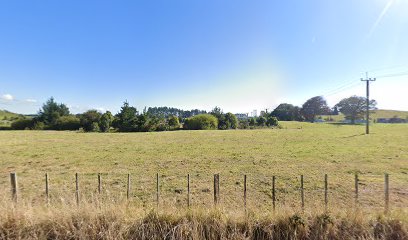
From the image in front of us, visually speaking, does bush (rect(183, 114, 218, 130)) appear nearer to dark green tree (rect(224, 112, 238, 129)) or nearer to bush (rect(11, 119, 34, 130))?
dark green tree (rect(224, 112, 238, 129))

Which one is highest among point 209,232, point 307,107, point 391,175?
point 307,107

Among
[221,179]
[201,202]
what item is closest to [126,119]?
[221,179]

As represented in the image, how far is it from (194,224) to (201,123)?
44.4 metres

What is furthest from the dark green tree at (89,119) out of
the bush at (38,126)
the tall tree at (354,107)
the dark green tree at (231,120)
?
the tall tree at (354,107)

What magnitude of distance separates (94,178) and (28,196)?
2.23 m

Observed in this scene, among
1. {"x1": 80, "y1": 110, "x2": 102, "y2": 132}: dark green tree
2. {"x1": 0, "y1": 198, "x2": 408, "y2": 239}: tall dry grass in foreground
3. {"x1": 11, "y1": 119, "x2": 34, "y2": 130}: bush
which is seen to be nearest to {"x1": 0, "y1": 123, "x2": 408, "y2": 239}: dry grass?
{"x1": 0, "y1": 198, "x2": 408, "y2": 239}: tall dry grass in foreground

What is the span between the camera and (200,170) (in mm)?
9461

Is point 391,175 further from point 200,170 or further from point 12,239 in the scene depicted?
point 12,239

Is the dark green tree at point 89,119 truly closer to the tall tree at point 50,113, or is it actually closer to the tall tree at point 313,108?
the tall tree at point 50,113

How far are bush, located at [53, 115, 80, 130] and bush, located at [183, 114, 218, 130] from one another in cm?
2493

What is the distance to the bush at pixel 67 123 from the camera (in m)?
50.6

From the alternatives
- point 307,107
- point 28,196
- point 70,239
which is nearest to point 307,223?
point 70,239

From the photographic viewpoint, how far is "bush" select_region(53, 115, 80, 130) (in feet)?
166

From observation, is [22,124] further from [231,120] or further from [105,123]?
[231,120]
